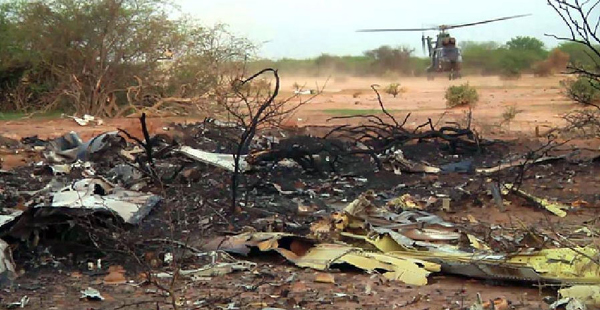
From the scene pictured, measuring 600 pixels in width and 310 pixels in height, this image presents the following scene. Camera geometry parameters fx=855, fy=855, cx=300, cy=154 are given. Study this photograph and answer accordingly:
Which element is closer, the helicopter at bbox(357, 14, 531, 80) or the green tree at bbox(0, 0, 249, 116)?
the green tree at bbox(0, 0, 249, 116)

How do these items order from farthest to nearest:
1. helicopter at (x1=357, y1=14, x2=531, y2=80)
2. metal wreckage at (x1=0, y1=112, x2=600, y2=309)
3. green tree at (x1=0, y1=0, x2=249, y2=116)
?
helicopter at (x1=357, y1=14, x2=531, y2=80) < green tree at (x1=0, y1=0, x2=249, y2=116) < metal wreckage at (x1=0, y1=112, x2=600, y2=309)

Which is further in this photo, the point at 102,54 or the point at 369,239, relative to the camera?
the point at 102,54

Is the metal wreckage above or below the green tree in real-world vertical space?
below

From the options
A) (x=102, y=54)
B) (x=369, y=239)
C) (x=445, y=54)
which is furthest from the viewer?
(x=445, y=54)

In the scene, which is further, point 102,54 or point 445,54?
point 445,54

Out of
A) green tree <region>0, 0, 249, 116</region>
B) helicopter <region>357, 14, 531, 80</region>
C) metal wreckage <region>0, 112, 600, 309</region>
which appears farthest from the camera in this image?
helicopter <region>357, 14, 531, 80</region>

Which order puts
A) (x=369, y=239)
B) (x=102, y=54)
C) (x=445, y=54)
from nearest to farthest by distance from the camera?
1. (x=369, y=239)
2. (x=102, y=54)
3. (x=445, y=54)

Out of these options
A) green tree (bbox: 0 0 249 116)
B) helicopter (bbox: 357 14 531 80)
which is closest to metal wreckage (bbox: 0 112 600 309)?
green tree (bbox: 0 0 249 116)

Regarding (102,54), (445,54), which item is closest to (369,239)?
(102,54)

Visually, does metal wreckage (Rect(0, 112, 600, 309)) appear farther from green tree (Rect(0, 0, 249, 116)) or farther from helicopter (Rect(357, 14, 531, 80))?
helicopter (Rect(357, 14, 531, 80))

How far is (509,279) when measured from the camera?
5.69 m

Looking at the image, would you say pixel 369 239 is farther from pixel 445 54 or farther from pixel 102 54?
pixel 445 54

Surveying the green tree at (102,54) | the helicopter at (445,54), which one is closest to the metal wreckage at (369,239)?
the green tree at (102,54)

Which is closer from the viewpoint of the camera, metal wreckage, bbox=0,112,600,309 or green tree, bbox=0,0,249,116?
metal wreckage, bbox=0,112,600,309
